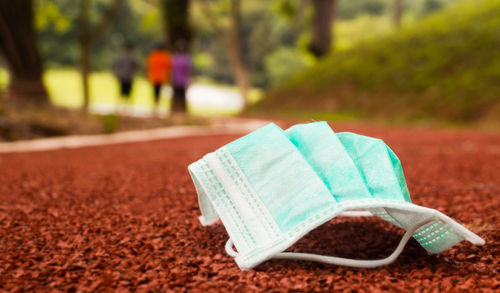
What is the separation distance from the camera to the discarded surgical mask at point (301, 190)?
4.10 ft

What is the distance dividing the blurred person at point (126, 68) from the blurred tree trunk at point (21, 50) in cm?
162

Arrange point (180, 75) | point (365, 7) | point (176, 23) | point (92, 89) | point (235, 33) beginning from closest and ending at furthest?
point (180, 75), point (176, 23), point (235, 33), point (92, 89), point (365, 7)

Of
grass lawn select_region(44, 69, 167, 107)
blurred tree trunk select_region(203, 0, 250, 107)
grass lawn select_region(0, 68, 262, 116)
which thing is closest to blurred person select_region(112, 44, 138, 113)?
blurred tree trunk select_region(203, 0, 250, 107)

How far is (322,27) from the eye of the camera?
49.4ft

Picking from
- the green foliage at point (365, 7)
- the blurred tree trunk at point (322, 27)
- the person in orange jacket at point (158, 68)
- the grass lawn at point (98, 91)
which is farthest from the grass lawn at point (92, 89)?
the green foliage at point (365, 7)

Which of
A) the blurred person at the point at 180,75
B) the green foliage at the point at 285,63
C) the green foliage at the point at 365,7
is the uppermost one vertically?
the green foliage at the point at 365,7

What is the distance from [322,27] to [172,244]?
14.5m

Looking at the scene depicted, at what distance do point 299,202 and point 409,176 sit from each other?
2055 millimetres

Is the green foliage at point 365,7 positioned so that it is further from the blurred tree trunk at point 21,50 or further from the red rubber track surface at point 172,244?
the red rubber track surface at point 172,244

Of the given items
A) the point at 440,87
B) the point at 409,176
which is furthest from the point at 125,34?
the point at 409,176

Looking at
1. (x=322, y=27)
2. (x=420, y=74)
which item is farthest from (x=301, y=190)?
(x=322, y=27)

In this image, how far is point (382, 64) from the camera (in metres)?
11.9

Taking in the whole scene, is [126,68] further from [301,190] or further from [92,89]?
[92,89]

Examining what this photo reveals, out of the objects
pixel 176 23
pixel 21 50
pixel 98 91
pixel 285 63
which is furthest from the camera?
pixel 285 63
